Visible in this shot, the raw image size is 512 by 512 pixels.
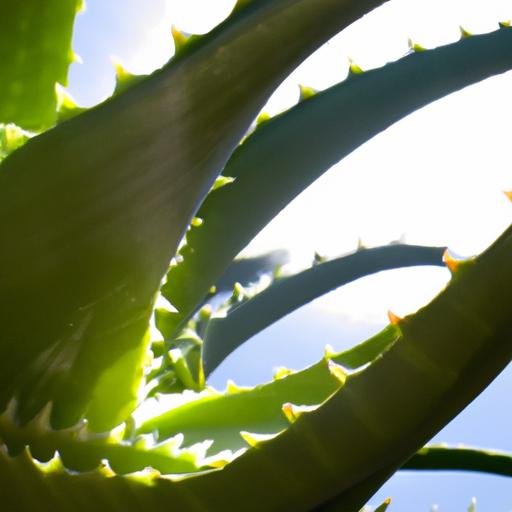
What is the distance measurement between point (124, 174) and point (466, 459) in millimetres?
462

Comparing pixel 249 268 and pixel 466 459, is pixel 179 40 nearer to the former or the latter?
pixel 466 459

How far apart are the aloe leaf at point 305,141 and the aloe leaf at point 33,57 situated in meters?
0.20

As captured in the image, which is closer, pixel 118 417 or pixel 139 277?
pixel 139 277

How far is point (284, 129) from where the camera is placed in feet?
2.71

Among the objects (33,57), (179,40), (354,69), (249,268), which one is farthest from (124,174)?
(249,268)

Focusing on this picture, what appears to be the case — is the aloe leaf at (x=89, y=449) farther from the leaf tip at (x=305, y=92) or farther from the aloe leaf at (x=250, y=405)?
the leaf tip at (x=305, y=92)

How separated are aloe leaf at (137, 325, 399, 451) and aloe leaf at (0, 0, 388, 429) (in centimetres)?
24

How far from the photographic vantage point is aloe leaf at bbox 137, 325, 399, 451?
2.49 feet

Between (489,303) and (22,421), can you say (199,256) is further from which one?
(489,303)

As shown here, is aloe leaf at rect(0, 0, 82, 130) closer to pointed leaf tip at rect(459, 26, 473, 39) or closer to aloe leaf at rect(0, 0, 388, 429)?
aloe leaf at rect(0, 0, 388, 429)

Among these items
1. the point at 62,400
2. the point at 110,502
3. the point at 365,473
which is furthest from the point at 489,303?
the point at 62,400

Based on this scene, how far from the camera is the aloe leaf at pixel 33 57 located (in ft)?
2.33

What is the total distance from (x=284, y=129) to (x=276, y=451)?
0.46m

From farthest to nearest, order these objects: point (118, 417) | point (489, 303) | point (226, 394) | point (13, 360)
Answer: point (226, 394) → point (118, 417) → point (13, 360) → point (489, 303)
